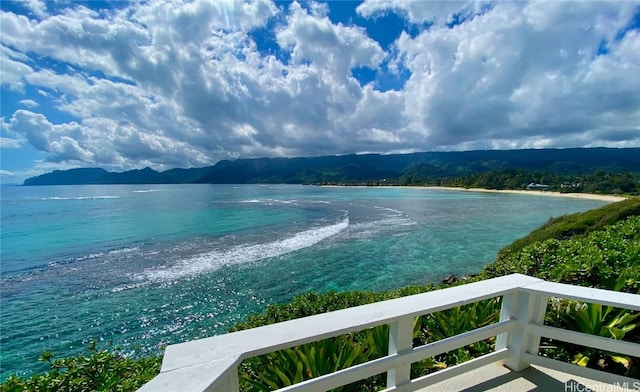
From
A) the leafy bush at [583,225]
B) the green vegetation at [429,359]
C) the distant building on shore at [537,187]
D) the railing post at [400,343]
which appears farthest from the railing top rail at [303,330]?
the distant building on shore at [537,187]

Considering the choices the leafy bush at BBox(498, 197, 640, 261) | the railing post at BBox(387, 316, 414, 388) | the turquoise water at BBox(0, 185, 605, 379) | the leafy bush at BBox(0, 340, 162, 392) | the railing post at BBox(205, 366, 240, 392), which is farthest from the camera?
the leafy bush at BBox(498, 197, 640, 261)

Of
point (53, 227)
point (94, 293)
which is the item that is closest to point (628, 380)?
point (94, 293)

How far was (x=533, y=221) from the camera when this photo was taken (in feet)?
108

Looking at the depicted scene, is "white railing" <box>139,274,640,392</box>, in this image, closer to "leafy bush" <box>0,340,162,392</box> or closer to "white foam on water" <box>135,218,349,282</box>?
"leafy bush" <box>0,340,162,392</box>

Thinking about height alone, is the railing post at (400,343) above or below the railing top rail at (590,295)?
below

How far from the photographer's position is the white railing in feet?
4.77

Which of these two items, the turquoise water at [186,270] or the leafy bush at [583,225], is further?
the leafy bush at [583,225]

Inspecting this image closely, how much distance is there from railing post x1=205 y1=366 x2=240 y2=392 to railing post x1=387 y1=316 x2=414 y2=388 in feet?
3.50

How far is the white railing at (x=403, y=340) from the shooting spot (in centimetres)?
145

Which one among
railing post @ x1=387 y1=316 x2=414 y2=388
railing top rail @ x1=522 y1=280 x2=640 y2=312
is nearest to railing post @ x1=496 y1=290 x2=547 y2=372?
railing top rail @ x1=522 y1=280 x2=640 y2=312

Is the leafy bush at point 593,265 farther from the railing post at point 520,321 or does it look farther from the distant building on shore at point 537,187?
the distant building on shore at point 537,187

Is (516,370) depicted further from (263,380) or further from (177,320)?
(177,320)

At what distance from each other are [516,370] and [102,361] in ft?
13.5

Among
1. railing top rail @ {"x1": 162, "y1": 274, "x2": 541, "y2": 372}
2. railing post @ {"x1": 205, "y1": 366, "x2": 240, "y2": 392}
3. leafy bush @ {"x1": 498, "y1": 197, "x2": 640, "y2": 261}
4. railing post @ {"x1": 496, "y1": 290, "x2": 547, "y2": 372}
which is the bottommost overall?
leafy bush @ {"x1": 498, "y1": 197, "x2": 640, "y2": 261}
